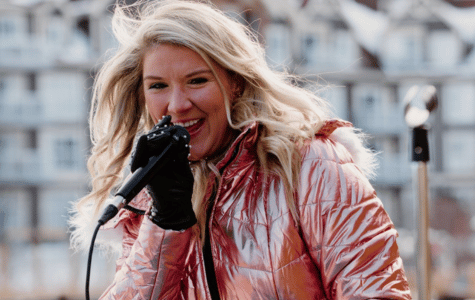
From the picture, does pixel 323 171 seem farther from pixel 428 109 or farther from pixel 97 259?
pixel 97 259

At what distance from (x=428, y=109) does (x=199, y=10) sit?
68cm

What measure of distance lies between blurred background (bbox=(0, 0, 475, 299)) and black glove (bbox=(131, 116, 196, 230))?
8776 millimetres

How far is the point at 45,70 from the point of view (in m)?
10.5

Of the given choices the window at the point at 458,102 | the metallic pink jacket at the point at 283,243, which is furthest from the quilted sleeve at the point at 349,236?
the window at the point at 458,102

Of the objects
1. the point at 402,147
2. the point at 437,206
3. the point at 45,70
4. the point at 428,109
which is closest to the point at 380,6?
the point at 402,147

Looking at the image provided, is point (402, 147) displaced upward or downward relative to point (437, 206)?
upward

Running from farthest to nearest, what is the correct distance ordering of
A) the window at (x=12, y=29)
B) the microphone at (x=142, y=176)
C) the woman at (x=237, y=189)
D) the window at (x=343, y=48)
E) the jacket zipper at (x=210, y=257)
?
the window at (x=343, y=48) < the window at (x=12, y=29) < the jacket zipper at (x=210, y=257) < the woman at (x=237, y=189) < the microphone at (x=142, y=176)

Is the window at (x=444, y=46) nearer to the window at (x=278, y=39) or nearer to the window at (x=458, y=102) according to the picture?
the window at (x=458, y=102)

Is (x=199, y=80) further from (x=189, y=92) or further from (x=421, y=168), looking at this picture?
(x=421, y=168)

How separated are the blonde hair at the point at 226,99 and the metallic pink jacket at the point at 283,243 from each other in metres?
0.03

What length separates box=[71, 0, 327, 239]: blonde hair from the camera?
0.92 metres

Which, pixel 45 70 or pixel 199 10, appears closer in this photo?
pixel 199 10

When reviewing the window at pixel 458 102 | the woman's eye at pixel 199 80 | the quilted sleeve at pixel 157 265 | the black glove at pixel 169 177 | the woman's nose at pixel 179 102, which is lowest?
the quilted sleeve at pixel 157 265

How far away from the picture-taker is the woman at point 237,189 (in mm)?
776
